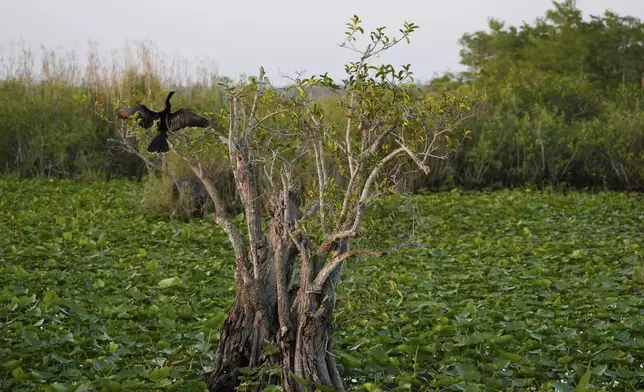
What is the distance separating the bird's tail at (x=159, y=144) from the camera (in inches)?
133

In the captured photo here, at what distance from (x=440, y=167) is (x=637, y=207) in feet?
7.51

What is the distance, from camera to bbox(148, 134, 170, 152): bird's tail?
3.37 metres

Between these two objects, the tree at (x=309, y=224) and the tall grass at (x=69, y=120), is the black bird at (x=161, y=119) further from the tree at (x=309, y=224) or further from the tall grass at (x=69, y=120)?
the tall grass at (x=69, y=120)

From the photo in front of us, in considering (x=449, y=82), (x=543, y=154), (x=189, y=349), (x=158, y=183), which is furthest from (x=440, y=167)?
(x=449, y=82)

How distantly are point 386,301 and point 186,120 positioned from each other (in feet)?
5.21

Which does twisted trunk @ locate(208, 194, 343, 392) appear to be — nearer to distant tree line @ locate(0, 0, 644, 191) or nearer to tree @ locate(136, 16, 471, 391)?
tree @ locate(136, 16, 471, 391)

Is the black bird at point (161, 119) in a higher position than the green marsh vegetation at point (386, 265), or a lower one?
higher

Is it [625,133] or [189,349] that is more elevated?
[625,133]

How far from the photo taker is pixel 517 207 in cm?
790

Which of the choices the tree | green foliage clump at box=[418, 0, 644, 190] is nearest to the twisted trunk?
Answer: the tree

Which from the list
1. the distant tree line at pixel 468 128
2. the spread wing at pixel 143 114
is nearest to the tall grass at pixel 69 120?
the distant tree line at pixel 468 128

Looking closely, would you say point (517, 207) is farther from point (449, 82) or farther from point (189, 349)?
point (449, 82)

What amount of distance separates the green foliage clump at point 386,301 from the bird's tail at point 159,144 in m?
0.80

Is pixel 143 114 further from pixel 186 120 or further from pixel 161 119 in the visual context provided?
pixel 186 120
